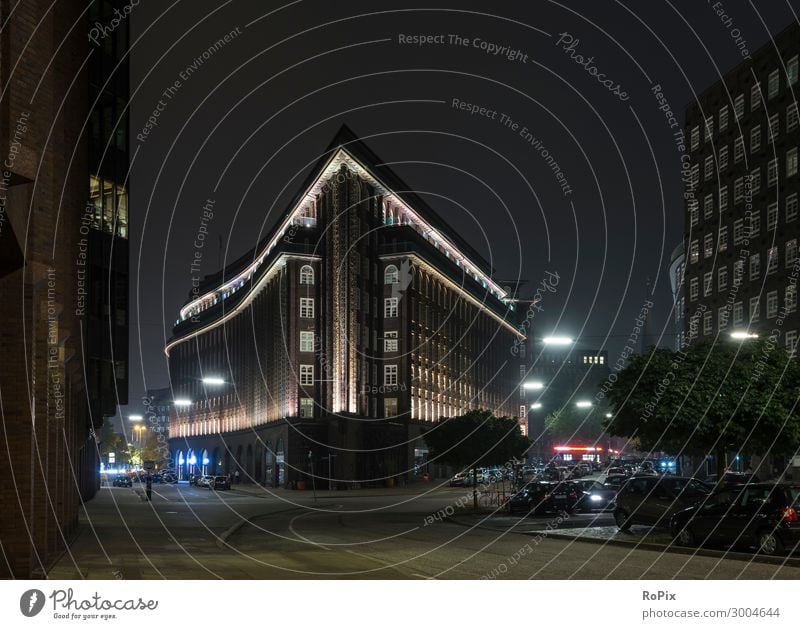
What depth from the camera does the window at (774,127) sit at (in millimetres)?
93812

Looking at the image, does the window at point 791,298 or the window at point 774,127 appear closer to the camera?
the window at point 791,298

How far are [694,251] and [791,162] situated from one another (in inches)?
849

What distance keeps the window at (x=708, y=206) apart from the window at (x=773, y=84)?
14.1m

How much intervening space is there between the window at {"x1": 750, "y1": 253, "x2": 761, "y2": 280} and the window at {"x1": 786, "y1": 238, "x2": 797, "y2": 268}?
13.9 ft

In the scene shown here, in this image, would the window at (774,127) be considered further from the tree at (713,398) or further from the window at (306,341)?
the tree at (713,398)

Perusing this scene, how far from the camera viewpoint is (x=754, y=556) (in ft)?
89.0

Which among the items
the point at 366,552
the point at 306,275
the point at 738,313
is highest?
the point at 306,275

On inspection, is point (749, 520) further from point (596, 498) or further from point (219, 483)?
point (219, 483)

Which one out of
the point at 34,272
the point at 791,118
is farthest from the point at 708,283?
the point at 34,272

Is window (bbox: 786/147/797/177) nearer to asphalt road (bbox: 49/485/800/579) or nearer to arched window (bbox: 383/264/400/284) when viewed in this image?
arched window (bbox: 383/264/400/284)

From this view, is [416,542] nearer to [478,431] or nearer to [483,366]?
[478,431]

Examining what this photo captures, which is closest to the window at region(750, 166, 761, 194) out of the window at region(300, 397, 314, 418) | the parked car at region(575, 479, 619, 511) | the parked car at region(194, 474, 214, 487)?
the window at region(300, 397, 314, 418)

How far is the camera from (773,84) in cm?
9550

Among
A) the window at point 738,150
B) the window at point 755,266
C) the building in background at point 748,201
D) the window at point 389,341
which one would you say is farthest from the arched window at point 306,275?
the window at point 738,150
